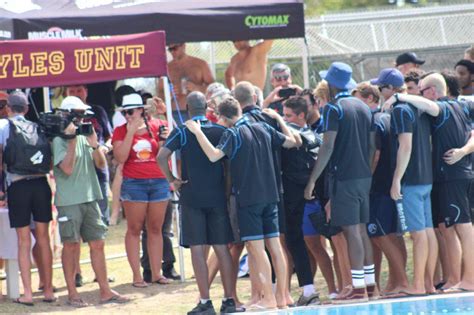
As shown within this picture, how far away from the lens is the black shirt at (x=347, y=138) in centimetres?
922

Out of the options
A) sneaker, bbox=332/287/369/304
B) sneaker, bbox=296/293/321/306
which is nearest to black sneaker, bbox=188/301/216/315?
sneaker, bbox=296/293/321/306

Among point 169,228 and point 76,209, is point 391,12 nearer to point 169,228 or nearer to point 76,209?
point 169,228

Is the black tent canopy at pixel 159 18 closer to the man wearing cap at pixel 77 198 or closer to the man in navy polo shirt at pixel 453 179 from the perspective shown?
the man wearing cap at pixel 77 198

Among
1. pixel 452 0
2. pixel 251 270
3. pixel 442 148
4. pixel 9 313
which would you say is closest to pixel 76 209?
pixel 9 313

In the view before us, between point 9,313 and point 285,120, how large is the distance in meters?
3.08

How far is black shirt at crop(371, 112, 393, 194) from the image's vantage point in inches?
381

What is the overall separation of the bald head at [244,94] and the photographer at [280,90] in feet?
4.71

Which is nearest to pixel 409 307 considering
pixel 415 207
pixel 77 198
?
pixel 415 207

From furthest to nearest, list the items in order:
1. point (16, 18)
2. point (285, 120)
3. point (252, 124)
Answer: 1. point (16, 18)
2. point (285, 120)
3. point (252, 124)

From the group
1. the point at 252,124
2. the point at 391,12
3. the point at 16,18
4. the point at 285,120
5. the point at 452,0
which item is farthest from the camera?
the point at 452,0

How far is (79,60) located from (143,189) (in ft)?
4.91

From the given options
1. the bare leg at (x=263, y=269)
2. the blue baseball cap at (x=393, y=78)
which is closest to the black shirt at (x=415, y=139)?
the blue baseball cap at (x=393, y=78)

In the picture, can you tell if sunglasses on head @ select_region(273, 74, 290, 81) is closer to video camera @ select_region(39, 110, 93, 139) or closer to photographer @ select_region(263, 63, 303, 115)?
photographer @ select_region(263, 63, 303, 115)

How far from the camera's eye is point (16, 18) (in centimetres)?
1108
